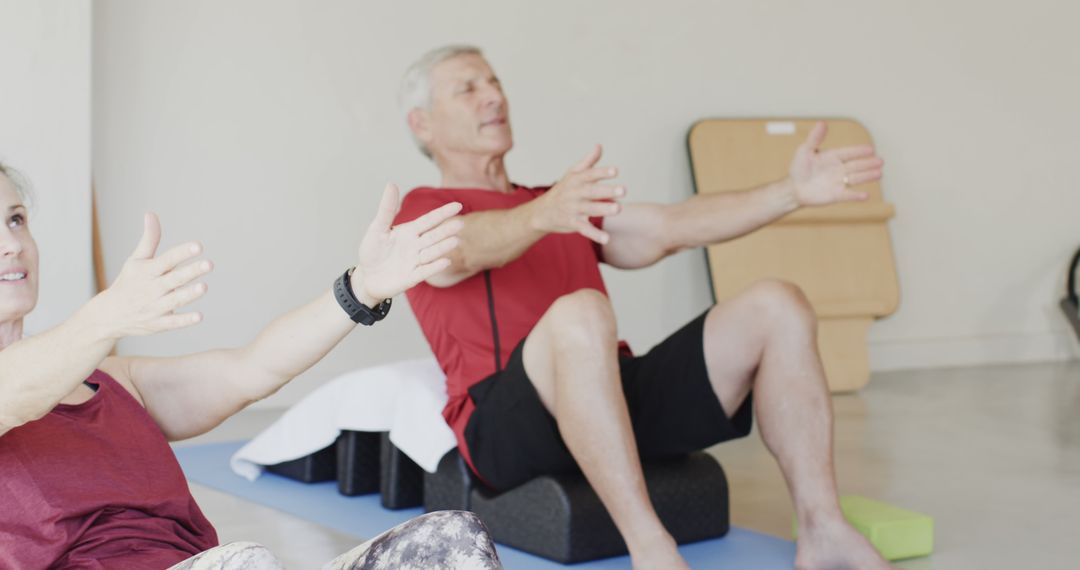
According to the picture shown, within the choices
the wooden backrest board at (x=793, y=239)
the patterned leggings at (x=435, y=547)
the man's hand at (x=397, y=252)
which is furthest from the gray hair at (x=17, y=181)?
the wooden backrest board at (x=793, y=239)

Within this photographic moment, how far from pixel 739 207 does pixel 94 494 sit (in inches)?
72.7

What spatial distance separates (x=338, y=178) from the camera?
5148 mm

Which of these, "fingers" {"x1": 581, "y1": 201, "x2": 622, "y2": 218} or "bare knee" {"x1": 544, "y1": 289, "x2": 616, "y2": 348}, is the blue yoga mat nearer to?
"bare knee" {"x1": 544, "y1": 289, "x2": 616, "y2": 348}

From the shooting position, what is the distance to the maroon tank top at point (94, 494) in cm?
156

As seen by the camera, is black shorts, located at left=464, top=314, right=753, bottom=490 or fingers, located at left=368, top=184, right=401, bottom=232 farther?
black shorts, located at left=464, top=314, right=753, bottom=490

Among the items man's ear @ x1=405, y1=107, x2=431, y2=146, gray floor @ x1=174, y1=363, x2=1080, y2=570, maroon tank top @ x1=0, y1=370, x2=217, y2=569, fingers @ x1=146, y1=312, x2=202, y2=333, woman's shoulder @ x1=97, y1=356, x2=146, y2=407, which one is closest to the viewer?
fingers @ x1=146, y1=312, x2=202, y2=333

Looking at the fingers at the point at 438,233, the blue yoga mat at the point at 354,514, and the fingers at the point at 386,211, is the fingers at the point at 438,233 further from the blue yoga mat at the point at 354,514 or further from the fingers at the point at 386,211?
the blue yoga mat at the point at 354,514

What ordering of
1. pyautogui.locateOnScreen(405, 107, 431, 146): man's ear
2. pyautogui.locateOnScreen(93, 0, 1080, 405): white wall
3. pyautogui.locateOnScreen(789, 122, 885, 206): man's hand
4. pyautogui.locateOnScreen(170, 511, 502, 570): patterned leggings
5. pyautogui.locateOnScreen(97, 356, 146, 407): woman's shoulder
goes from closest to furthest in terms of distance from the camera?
pyautogui.locateOnScreen(170, 511, 502, 570): patterned leggings < pyautogui.locateOnScreen(97, 356, 146, 407): woman's shoulder < pyautogui.locateOnScreen(789, 122, 885, 206): man's hand < pyautogui.locateOnScreen(405, 107, 431, 146): man's ear < pyautogui.locateOnScreen(93, 0, 1080, 405): white wall

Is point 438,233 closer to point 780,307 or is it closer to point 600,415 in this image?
point 600,415

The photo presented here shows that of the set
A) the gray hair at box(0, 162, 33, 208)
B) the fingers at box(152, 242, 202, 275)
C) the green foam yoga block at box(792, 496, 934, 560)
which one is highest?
the gray hair at box(0, 162, 33, 208)

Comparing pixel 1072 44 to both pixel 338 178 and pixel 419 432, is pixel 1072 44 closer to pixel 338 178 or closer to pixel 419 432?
pixel 338 178

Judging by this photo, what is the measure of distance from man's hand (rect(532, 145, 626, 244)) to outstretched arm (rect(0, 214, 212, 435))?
121 centimetres

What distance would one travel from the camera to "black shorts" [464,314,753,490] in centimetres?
275

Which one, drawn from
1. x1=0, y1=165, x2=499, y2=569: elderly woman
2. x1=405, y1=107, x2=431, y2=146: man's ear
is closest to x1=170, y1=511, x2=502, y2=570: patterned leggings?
x1=0, y1=165, x2=499, y2=569: elderly woman
